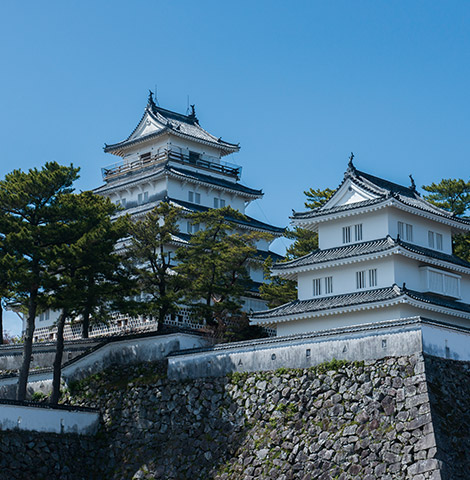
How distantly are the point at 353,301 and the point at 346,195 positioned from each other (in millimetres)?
5110

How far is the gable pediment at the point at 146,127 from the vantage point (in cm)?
5434

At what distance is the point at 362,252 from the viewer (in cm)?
3531

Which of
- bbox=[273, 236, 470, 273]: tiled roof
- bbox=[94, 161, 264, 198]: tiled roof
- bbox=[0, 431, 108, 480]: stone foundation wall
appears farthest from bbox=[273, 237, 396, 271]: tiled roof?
bbox=[94, 161, 264, 198]: tiled roof

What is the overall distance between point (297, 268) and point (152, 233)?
666cm

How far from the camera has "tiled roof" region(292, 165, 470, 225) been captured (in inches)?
1419

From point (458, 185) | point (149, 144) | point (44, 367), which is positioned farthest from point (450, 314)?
point (149, 144)

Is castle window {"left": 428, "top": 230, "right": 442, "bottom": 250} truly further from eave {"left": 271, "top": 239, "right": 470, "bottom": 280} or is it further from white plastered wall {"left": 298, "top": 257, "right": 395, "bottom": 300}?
white plastered wall {"left": 298, "top": 257, "right": 395, "bottom": 300}

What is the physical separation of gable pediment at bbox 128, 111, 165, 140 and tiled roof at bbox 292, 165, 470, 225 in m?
18.4

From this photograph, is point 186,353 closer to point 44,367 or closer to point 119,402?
point 119,402

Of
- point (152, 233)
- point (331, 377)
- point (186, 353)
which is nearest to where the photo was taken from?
point (331, 377)

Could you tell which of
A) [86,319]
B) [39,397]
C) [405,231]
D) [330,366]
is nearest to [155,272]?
[86,319]

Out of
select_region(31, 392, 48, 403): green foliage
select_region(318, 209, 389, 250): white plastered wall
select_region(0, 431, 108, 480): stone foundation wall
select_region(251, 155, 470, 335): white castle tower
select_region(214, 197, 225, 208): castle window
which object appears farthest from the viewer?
select_region(214, 197, 225, 208): castle window

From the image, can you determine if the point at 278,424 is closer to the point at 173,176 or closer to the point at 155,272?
the point at 155,272

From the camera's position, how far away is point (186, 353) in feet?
110
